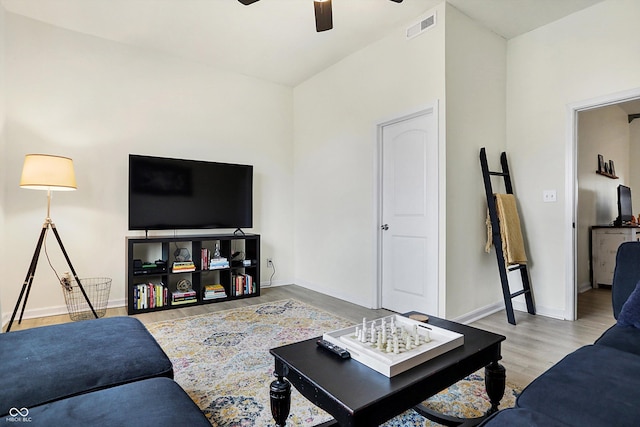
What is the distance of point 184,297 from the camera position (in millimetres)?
3652

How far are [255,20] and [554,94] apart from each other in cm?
290

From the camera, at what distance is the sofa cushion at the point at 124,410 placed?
0.91 metres

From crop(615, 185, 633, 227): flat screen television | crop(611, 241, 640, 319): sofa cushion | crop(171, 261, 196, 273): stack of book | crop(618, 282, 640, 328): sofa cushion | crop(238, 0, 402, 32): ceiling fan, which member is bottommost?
crop(171, 261, 196, 273): stack of book

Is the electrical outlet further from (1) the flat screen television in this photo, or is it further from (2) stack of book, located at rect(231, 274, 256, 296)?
(2) stack of book, located at rect(231, 274, 256, 296)

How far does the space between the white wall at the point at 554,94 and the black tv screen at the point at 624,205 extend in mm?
2210

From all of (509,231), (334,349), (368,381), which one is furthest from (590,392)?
(509,231)

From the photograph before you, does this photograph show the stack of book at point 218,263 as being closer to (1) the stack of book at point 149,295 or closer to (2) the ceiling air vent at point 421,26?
(1) the stack of book at point 149,295

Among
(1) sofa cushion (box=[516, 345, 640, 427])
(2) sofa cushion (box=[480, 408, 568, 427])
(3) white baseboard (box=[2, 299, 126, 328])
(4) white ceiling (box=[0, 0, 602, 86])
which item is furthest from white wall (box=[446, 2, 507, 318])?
(3) white baseboard (box=[2, 299, 126, 328])

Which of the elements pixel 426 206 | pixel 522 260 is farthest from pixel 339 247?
pixel 522 260

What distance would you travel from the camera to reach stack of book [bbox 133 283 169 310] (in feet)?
11.1

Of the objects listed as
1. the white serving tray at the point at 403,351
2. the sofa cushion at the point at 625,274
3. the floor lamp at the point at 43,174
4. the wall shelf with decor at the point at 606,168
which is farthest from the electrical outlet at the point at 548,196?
the floor lamp at the point at 43,174

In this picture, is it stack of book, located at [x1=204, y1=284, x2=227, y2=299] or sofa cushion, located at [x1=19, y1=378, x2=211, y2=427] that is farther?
stack of book, located at [x1=204, y1=284, x2=227, y2=299]

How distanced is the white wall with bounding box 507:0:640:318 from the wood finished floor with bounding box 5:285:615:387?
308 millimetres

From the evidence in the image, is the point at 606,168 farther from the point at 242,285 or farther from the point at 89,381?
the point at 89,381
